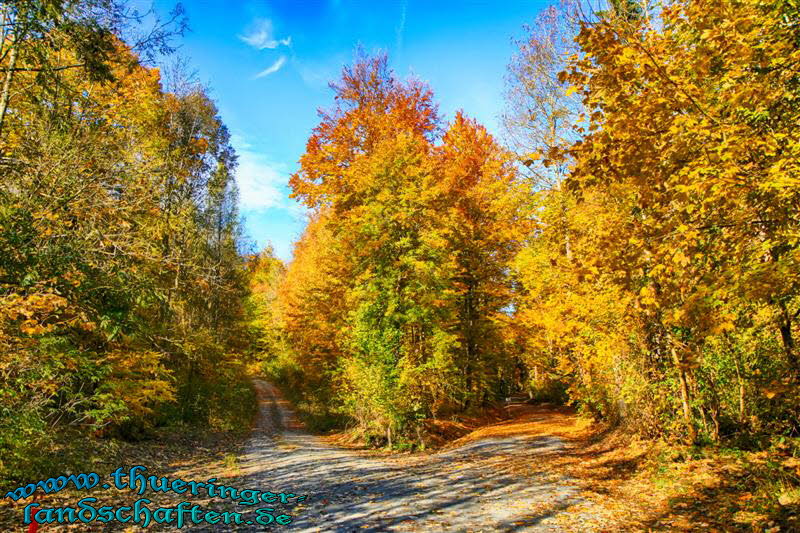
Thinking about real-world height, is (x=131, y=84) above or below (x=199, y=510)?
above

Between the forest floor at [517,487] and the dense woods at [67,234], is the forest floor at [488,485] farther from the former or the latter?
the dense woods at [67,234]

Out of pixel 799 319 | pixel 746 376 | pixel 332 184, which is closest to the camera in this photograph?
pixel 799 319

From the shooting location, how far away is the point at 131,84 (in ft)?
42.0

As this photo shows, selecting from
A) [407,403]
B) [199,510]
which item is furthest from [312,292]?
[199,510]

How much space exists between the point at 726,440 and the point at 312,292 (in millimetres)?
15861

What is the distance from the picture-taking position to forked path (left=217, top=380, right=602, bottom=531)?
621 centimetres

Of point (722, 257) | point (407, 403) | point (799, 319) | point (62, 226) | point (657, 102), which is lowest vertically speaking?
point (407, 403)

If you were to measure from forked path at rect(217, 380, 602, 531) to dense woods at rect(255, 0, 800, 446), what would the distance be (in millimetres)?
→ 2336

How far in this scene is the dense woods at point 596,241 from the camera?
3957mm

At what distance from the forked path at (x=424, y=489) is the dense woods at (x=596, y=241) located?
7.66 feet

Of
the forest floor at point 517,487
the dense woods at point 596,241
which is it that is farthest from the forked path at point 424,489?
the dense woods at point 596,241

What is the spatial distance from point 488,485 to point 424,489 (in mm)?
1297

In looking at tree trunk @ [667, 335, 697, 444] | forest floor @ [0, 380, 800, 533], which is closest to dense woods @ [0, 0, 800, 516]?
tree trunk @ [667, 335, 697, 444]

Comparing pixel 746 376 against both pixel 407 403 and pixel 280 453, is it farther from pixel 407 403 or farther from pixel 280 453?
pixel 280 453
